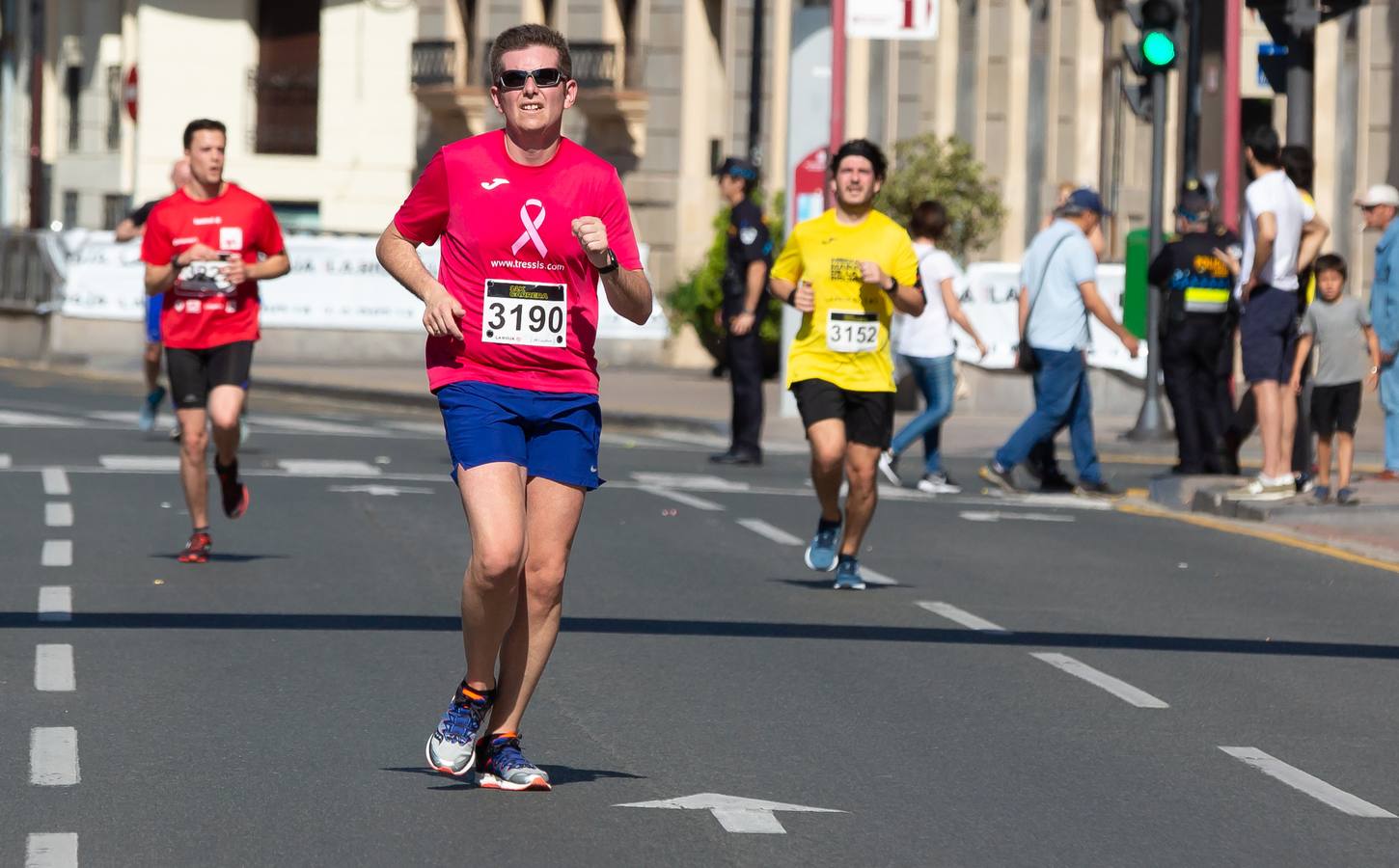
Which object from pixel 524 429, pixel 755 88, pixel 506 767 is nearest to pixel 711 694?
pixel 506 767

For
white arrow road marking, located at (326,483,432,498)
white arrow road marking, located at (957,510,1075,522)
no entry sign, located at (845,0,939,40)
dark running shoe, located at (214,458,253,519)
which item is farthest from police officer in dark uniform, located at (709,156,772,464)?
dark running shoe, located at (214,458,253,519)

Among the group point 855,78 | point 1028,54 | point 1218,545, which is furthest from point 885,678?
point 855,78

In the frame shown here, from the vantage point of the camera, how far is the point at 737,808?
272 inches

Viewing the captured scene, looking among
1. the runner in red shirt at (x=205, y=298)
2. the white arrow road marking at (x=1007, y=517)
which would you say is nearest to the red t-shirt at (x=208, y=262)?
the runner in red shirt at (x=205, y=298)

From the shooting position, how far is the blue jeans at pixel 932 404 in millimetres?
17344

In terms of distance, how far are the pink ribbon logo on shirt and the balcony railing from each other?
3519 centimetres

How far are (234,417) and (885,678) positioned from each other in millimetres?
4096

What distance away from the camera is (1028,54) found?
32.7 m

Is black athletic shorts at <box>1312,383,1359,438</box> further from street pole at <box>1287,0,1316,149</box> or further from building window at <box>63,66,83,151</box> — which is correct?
building window at <box>63,66,83,151</box>

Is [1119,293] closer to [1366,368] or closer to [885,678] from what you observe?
[1366,368]

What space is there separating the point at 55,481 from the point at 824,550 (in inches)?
237

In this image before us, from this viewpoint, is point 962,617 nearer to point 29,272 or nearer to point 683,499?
point 683,499

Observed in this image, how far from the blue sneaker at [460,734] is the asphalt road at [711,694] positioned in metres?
0.08

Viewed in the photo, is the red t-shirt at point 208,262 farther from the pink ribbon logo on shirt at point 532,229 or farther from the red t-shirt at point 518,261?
the pink ribbon logo on shirt at point 532,229
